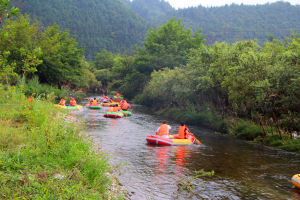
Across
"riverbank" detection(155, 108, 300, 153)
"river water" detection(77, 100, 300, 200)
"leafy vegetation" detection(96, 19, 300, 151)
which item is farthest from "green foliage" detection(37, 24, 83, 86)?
"river water" detection(77, 100, 300, 200)

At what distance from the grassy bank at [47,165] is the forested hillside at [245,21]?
71384mm

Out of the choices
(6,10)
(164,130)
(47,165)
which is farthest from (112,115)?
(47,165)

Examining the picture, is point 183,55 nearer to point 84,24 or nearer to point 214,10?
point 214,10

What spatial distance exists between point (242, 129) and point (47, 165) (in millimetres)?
14380

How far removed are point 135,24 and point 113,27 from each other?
1301 centimetres

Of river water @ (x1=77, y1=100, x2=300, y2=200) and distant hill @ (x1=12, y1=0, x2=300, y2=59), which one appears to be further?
distant hill @ (x1=12, y1=0, x2=300, y2=59)

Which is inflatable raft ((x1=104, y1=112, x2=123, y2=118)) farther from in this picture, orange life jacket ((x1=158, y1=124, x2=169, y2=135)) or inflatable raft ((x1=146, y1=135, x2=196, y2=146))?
inflatable raft ((x1=146, y1=135, x2=196, y2=146))

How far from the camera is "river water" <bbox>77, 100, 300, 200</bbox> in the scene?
295 inches

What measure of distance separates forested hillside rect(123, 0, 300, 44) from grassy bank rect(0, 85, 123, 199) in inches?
2810

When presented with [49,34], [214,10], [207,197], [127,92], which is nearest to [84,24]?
[214,10]

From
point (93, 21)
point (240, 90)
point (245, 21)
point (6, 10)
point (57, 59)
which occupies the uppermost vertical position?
point (93, 21)

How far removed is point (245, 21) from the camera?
103 meters

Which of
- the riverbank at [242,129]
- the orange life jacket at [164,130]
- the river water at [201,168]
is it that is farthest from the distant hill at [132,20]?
the river water at [201,168]

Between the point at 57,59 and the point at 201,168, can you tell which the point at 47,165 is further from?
the point at 57,59
